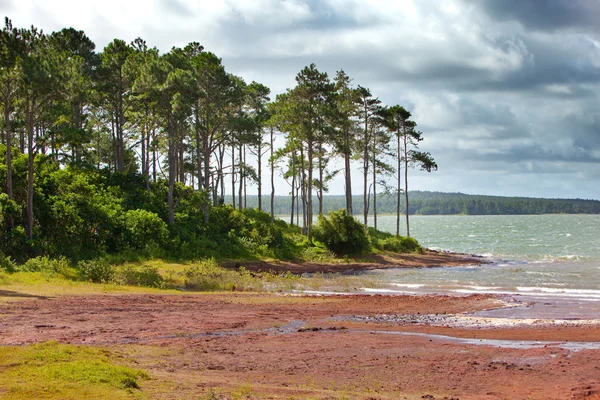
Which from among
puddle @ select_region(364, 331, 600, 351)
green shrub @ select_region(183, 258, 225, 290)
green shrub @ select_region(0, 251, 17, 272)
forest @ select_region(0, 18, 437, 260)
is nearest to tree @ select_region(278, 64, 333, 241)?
forest @ select_region(0, 18, 437, 260)

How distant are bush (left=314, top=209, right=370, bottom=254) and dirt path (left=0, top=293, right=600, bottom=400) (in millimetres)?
28258

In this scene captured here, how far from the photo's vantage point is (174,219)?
1767 inches

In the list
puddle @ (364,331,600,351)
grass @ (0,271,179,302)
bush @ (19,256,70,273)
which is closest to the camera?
puddle @ (364,331,600,351)

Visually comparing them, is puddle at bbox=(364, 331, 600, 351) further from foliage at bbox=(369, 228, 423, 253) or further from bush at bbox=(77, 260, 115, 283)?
foliage at bbox=(369, 228, 423, 253)

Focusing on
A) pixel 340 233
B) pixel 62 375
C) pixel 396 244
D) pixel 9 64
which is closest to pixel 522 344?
pixel 62 375

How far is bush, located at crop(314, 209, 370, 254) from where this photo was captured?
49.9 meters

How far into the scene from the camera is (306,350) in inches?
550

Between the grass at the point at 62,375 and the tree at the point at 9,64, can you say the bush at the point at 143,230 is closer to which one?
the tree at the point at 9,64

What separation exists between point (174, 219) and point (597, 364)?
3609 centimetres

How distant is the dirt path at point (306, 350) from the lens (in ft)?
35.6

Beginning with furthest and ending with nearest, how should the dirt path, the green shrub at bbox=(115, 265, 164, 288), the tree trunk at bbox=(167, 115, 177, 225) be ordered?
the tree trunk at bbox=(167, 115, 177, 225)
the green shrub at bbox=(115, 265, 164, 288)
the dirt path

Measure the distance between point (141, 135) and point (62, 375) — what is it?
1604 inches

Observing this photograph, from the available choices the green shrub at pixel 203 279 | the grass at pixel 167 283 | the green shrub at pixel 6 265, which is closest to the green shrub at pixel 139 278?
the grass at pixel 167 283

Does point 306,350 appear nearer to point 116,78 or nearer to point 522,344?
point 522,344
